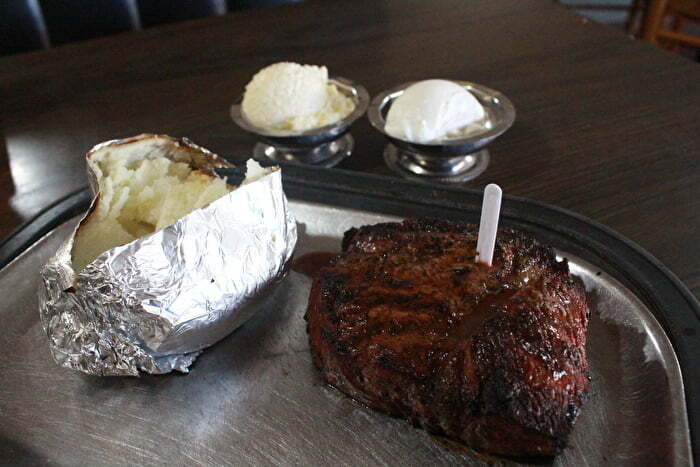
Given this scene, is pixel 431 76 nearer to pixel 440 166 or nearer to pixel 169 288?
pixel 440 166

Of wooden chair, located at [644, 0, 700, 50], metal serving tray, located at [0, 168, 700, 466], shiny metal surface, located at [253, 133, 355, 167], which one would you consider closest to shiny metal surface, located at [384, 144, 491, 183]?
shiny metal surface, located at [253, 133, 355, 167]

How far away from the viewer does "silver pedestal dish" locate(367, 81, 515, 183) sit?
1246 mm

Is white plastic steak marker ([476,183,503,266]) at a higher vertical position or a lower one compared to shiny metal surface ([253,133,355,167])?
higher

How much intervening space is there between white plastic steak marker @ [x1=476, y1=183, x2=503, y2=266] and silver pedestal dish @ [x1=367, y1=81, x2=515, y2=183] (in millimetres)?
389

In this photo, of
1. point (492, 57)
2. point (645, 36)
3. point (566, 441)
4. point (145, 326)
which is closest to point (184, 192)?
point (145, 326)

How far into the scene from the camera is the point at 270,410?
0.86 meters

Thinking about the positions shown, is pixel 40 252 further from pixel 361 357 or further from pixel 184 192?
pixel 361 357

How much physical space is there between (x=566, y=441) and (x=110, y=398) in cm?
65

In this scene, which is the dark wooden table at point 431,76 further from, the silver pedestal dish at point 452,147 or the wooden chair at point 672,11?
the wooden chair at point 672,11

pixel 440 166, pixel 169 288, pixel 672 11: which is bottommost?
pixel 672 11

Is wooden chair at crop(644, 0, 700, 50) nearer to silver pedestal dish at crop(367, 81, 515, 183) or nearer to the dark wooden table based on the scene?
the dark wooden table

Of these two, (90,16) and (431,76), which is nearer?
(431,76)

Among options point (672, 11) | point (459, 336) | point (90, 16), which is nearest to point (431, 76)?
point (459, 336)

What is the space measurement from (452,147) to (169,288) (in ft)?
2.24
